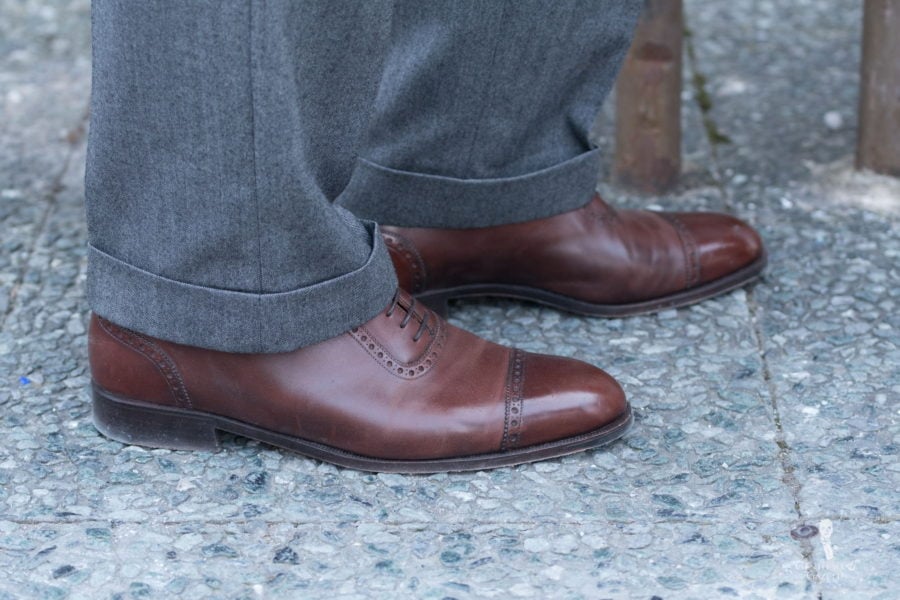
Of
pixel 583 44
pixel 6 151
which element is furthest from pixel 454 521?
pixel 6 151

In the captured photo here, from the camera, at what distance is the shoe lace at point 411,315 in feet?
4.36

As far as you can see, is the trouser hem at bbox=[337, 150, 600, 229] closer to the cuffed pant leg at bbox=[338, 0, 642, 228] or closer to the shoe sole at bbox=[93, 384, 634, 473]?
the cuffed pant leg at bbox=[338, 0, 642, 228]

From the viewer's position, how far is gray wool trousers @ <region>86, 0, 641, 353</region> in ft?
3.65

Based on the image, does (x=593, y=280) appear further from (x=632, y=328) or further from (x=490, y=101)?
(x=490, y=101)

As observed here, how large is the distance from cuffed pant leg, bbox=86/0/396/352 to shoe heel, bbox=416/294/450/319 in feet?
1.13

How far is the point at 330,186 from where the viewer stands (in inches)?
49.5

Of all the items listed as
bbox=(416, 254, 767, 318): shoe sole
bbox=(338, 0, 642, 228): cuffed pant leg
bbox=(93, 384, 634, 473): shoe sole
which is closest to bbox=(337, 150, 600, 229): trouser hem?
bbox=(338, 0, 642, 228): cuffed pant leg

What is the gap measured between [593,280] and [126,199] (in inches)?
28.1

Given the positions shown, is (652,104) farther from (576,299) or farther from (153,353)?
(153,353)

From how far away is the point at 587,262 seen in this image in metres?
1.66

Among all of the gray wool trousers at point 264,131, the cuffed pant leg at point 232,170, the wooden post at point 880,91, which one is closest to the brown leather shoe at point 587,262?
the gray wool trousers at point 264,131

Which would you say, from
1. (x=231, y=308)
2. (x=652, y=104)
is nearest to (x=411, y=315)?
(x=231, y=308)

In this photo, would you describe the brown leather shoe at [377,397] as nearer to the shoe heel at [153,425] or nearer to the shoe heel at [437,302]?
the shoe heel at [153,425]

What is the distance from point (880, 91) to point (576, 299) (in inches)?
29.0
